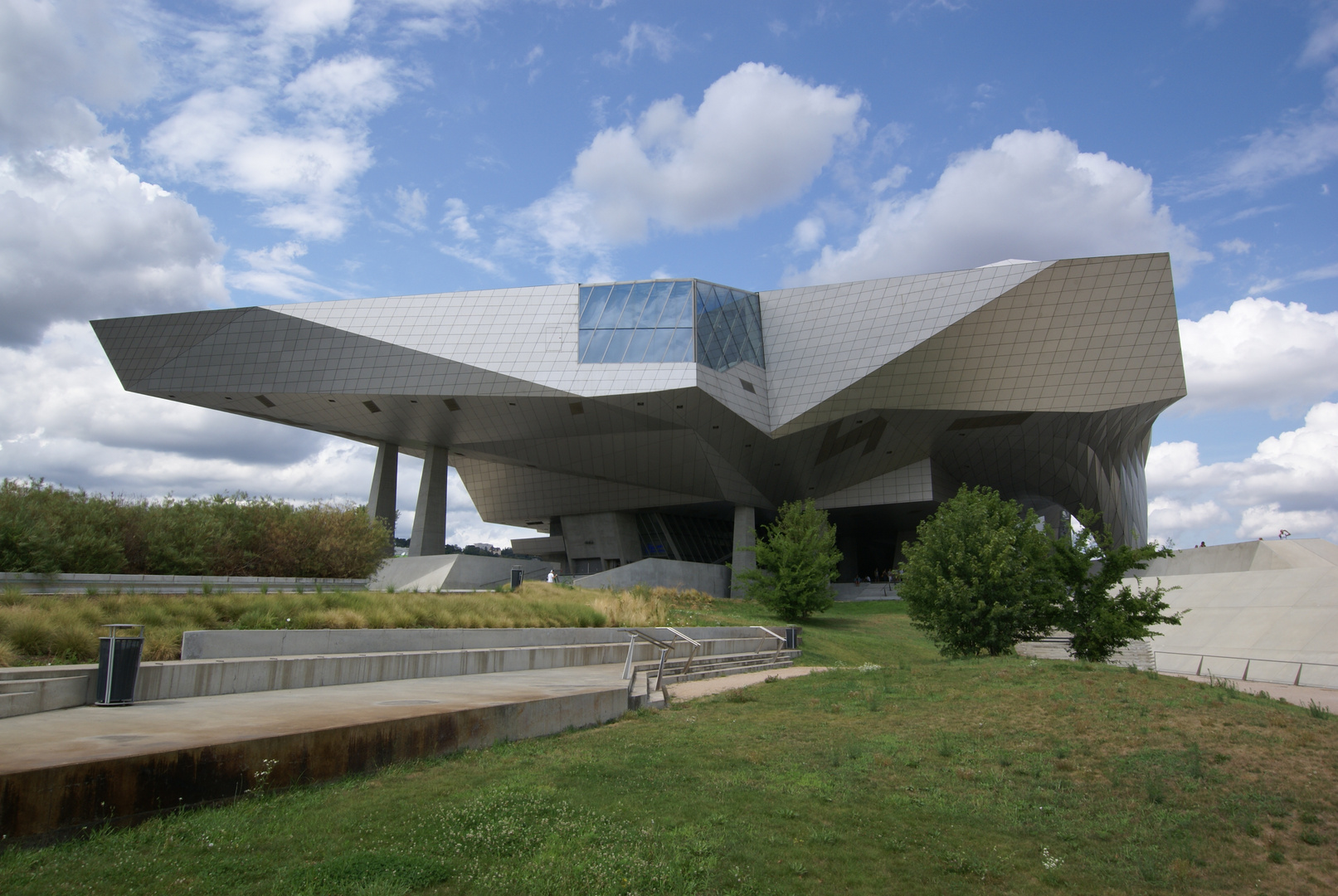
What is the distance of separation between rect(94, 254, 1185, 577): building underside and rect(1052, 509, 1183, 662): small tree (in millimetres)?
18076

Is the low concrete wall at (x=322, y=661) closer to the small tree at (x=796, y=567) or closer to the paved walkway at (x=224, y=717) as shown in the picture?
the paved walkway at (x=224, y=717)

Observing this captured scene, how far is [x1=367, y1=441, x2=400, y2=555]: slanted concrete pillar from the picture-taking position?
1730 inches

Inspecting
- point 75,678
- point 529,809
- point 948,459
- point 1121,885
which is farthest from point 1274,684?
point 948,459

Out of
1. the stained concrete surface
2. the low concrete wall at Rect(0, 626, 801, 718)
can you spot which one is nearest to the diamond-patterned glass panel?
the low concrete wall at Rect(0, 626, 801, 718)

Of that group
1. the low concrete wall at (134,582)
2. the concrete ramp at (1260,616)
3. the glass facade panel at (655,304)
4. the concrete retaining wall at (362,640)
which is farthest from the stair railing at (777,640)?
the glass facade panel at (655,304)

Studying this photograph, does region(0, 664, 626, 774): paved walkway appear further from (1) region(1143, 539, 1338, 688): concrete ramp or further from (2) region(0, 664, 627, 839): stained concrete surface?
(1) region(1143, 539, 1338, 688): concrete ramp

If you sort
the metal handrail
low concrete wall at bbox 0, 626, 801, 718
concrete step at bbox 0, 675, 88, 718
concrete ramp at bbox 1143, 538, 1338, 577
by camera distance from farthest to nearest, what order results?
concrete ramp at bbox 1143, 538, 1338, 577 → the metal handrail → low concrete wall at bbox 0, 626, 801, 718 → concrete step at bbox 0, 675, 88, 718

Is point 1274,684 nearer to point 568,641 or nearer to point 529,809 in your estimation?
point 568,641

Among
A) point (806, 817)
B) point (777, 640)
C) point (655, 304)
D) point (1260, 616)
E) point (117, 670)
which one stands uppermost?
point (655, 304)

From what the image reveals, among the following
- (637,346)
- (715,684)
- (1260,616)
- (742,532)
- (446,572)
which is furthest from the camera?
(742,532)

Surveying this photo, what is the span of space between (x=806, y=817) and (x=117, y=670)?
661cm

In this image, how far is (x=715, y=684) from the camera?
1616cm

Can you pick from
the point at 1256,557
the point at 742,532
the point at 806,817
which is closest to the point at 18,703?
the point at 806,817

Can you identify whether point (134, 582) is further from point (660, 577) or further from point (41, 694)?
point (660, 577)
